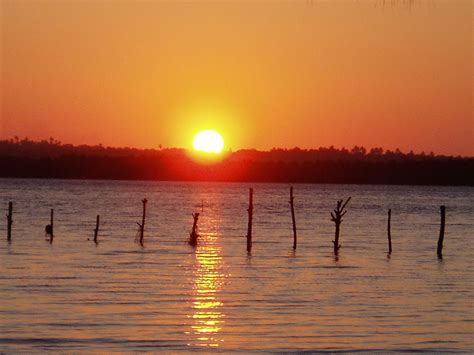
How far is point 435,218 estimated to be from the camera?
83.9m

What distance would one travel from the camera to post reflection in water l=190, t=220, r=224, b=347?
22.2m

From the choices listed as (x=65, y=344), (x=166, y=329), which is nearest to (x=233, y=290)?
(x=166, y=329)

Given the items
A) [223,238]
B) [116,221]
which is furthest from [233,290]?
[116,221]

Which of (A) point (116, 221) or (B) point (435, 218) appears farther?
(B) point (435, 218)

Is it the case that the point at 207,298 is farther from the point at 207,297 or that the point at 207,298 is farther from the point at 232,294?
the point at 232,294

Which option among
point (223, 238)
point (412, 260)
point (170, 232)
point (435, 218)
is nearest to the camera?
point (412, 260)

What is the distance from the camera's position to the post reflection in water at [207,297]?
22.2 m

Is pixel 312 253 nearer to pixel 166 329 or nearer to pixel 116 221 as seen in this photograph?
pixel 166 329

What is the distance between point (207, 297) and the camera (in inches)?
1139

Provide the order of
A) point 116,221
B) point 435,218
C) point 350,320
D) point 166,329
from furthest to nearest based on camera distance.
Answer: point 435,218
point 116,221
point 350,320
point 166,329

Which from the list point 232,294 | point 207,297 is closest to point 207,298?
point 207,297

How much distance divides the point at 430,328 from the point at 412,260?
64.2 ft

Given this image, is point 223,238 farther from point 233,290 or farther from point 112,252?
point 233,290

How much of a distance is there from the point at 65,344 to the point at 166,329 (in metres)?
2.73
